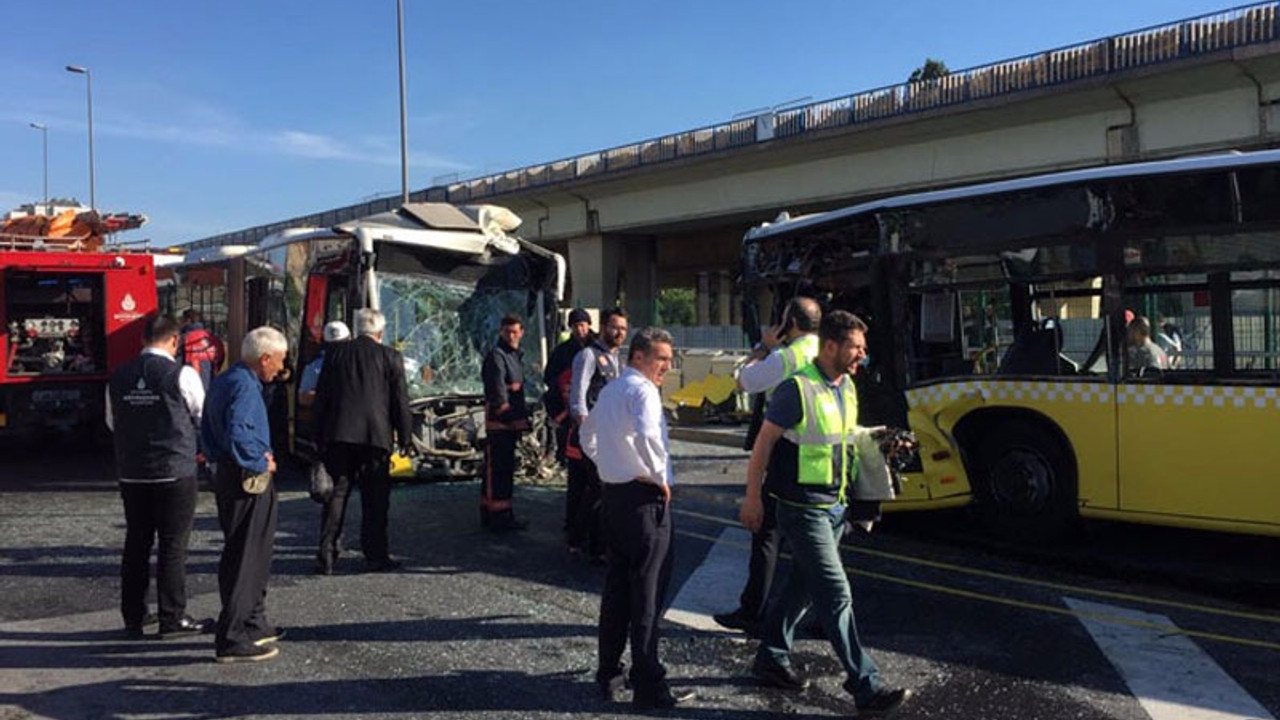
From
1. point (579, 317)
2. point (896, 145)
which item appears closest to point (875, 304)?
point (579, 317)

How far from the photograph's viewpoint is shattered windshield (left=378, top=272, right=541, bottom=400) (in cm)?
1069

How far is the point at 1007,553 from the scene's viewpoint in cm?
755

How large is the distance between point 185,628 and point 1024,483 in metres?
5.86

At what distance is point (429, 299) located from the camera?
11.0m

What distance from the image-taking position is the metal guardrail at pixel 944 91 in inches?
729

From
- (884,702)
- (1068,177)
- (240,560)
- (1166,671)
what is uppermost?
(1068,177)

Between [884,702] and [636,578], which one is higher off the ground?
[636,578]

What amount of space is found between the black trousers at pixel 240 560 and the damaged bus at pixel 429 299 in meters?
5.02

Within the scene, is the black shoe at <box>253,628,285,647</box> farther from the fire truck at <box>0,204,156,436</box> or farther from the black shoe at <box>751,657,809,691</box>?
the fire truck at <box>0,204,156,436</box>

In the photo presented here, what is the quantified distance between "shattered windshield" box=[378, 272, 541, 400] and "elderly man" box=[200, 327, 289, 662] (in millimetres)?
5074

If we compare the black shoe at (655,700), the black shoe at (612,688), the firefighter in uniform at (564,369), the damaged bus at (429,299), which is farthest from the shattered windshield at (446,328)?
the black shoe at (655,700)

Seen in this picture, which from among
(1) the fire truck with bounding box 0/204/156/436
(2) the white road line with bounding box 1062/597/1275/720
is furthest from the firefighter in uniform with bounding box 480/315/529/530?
(1) the fire truck with bounding box 0/204/156/436

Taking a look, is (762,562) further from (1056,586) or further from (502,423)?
(502,423)

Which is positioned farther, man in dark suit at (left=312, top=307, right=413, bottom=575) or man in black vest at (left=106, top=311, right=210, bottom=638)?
man in dark suit at (left=312, top=307, right=413, bottom=575)
